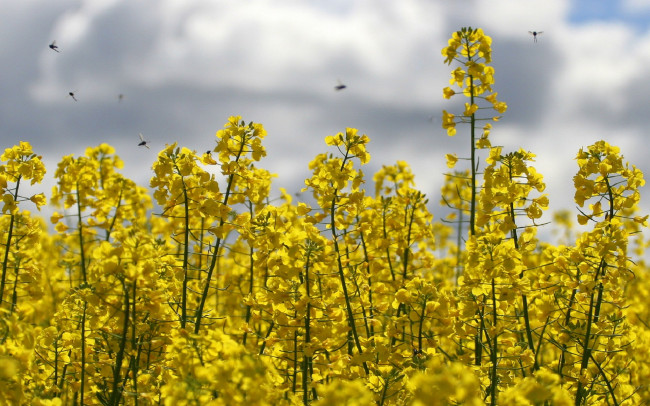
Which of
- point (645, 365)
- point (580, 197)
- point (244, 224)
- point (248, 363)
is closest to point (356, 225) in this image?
point (244, 224)

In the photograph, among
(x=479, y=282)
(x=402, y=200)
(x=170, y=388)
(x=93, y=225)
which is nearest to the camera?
(x=170, y=388)

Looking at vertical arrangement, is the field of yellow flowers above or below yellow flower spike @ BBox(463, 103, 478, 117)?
below

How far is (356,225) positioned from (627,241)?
251cm

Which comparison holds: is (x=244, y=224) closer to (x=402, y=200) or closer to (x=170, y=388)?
(x=170, y=388)

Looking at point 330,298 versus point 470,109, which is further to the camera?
point 470,109

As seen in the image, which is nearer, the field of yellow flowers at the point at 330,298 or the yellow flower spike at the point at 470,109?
the field of yellow flowers at the point at 330,298

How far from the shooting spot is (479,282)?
16.6 feet

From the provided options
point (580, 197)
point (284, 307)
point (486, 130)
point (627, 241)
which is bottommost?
point (284, 307)

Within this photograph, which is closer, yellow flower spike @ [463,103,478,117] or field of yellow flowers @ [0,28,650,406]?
field of yellow flowers @ [0,28,650,406]

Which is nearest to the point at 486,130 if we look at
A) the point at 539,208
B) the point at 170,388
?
the point at 539,208

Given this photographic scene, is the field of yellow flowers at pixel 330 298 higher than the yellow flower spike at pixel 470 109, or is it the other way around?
the yellow flower spike at pixel 470 109

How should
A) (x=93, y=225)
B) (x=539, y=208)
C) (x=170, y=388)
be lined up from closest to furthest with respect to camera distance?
1. (x=170, y=388)
2. (x=539, y=208)
3. (x=93, y=225)

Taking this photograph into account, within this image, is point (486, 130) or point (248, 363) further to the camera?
point (486, 130)

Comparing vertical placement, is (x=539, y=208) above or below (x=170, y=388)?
above
